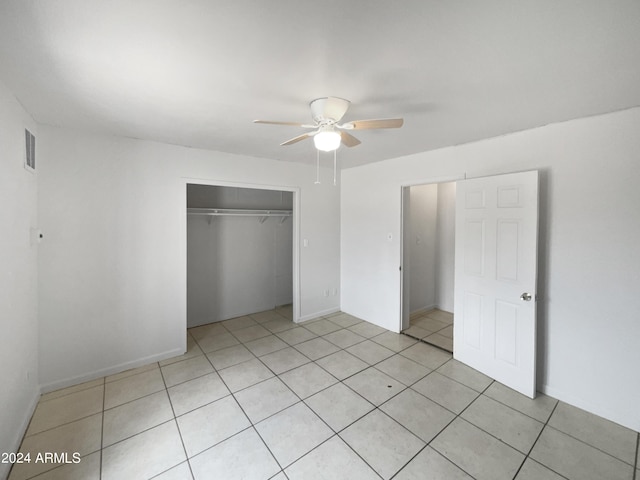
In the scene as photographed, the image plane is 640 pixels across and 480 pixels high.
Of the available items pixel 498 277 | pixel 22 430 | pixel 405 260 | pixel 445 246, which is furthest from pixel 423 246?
pixel 22 430

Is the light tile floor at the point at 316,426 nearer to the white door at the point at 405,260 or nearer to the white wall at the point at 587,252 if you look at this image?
the white wall at the point at 587,252

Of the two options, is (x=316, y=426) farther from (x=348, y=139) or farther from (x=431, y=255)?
(x=431, y=255)

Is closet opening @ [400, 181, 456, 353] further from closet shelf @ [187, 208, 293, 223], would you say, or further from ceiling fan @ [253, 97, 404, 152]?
ceiling fan @ [253, 97, 404, 152]

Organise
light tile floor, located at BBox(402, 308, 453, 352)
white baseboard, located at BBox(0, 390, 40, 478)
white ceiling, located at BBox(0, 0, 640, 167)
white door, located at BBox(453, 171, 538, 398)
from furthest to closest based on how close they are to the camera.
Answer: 1. light tile floor, located at BBox(402, 308, 453, 352)
2. white door, located at BBox(453, 171, 538, 398)
3. white baseboard, located at BBox(0, 390, 40, 478)
4. white ceiling, located at BBox(0, 0, 640, 167)

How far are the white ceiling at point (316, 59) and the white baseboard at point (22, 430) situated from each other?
92.8 inches

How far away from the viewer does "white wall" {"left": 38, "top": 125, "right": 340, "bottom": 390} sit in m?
2.52

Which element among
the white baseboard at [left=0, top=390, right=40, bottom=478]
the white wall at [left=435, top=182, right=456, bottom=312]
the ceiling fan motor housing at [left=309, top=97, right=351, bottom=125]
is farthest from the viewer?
the white wall at [left=435, top=182, right=456, bottom=312]

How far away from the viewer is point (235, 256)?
4430 mm

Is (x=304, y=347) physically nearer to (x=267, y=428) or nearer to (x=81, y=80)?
(x=267, y=428)

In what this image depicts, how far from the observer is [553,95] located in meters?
1.88

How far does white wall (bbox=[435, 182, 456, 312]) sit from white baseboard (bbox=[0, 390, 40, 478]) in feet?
16.9

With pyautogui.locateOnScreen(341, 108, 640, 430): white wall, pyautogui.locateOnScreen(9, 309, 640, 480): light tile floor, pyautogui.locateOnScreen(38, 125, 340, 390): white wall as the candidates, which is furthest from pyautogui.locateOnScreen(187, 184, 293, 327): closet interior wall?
pyautogui.locateOnScreen(341, 108, 640, 430): white wall

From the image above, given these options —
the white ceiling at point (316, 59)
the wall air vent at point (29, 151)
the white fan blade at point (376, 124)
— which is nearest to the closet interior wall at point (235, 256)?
the wall air vent at point (29, 151)

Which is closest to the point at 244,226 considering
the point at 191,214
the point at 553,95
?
the point at 191,214
